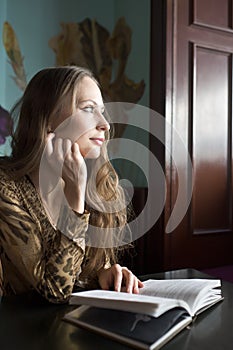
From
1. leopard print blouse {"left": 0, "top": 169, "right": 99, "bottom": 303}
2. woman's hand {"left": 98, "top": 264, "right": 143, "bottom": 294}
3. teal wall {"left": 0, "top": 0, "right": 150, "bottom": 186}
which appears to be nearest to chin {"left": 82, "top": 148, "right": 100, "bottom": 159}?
leopard print blouse {"left": 0, "top": 169, "right": 99, "bottom": 303}

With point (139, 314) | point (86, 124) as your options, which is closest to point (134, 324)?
point (139, 314)

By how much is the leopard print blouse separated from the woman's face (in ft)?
0.76

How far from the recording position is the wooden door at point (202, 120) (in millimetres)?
2412

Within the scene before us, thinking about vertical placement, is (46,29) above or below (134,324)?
above

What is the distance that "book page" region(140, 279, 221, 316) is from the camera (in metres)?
0.94

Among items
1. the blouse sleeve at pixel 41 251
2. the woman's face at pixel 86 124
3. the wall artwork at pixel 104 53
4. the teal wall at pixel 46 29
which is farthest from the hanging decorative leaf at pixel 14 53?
the blouse sleeve at pixel 41 251

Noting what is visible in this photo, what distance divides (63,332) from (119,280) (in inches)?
11.9

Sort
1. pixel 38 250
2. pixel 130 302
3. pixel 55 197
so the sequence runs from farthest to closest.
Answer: pixel 55 197
pixel 38 250
pixel 130 302

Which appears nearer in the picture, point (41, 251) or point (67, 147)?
point (41, 251)

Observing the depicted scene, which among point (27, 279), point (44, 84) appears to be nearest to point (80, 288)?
point (27, 279)

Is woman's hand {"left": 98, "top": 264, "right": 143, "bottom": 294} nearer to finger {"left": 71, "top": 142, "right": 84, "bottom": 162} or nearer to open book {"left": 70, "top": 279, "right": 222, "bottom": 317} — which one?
open book {"left": 70, "top": 279, "right": 222, "bottom": 317}

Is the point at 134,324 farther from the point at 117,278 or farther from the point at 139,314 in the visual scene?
the point at 117,278

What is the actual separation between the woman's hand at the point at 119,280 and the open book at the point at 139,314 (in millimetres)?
117

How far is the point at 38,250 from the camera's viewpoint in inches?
42.6
